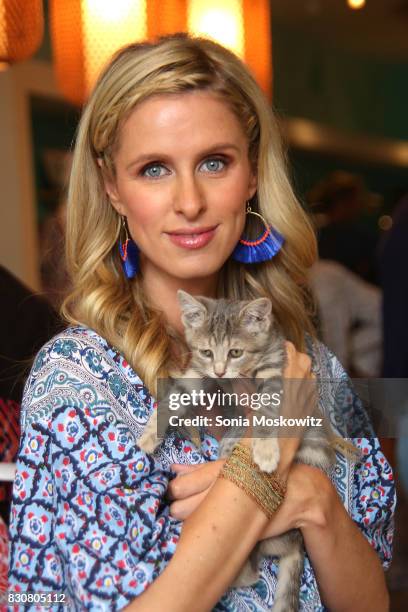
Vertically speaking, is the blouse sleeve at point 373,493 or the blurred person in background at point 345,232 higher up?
the blouse sleeve at point 373,493

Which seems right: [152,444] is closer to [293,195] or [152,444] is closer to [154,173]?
[154,173]

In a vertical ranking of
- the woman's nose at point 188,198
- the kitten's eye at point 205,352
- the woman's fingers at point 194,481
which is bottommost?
the woman's fingers at point 194,481

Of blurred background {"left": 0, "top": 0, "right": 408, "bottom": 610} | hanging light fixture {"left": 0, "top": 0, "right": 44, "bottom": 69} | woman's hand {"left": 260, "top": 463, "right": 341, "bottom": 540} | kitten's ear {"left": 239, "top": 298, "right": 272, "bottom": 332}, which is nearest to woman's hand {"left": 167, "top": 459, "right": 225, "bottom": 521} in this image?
woman's hand {"left": 260, "top": 463, "right": 341, "bottom": 540}

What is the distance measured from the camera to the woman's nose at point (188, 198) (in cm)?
127

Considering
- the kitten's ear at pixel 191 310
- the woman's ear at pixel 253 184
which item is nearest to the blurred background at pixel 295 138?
the woman's ear at pixel 253 184

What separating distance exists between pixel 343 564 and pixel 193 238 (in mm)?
545

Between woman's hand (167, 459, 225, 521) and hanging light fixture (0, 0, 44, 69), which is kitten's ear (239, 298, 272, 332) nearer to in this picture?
woman's hand (167, 459, 225, 521)

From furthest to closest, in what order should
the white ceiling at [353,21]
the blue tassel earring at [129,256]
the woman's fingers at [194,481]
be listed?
the white ceiling at [353,21]
the blue tassel earring at [129,256]
the woman's fingers at [194,481]

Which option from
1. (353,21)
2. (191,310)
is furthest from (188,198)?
(353,21)

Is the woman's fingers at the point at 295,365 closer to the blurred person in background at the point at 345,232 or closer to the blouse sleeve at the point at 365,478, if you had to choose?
the blouse sleeve at the point at 365,478

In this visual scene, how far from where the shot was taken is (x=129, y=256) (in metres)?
1.46

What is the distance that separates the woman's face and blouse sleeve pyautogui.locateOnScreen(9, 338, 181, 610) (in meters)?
0.25

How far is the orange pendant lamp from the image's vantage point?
9.62 feet

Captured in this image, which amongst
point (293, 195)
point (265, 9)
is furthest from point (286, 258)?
point (265, 9)
